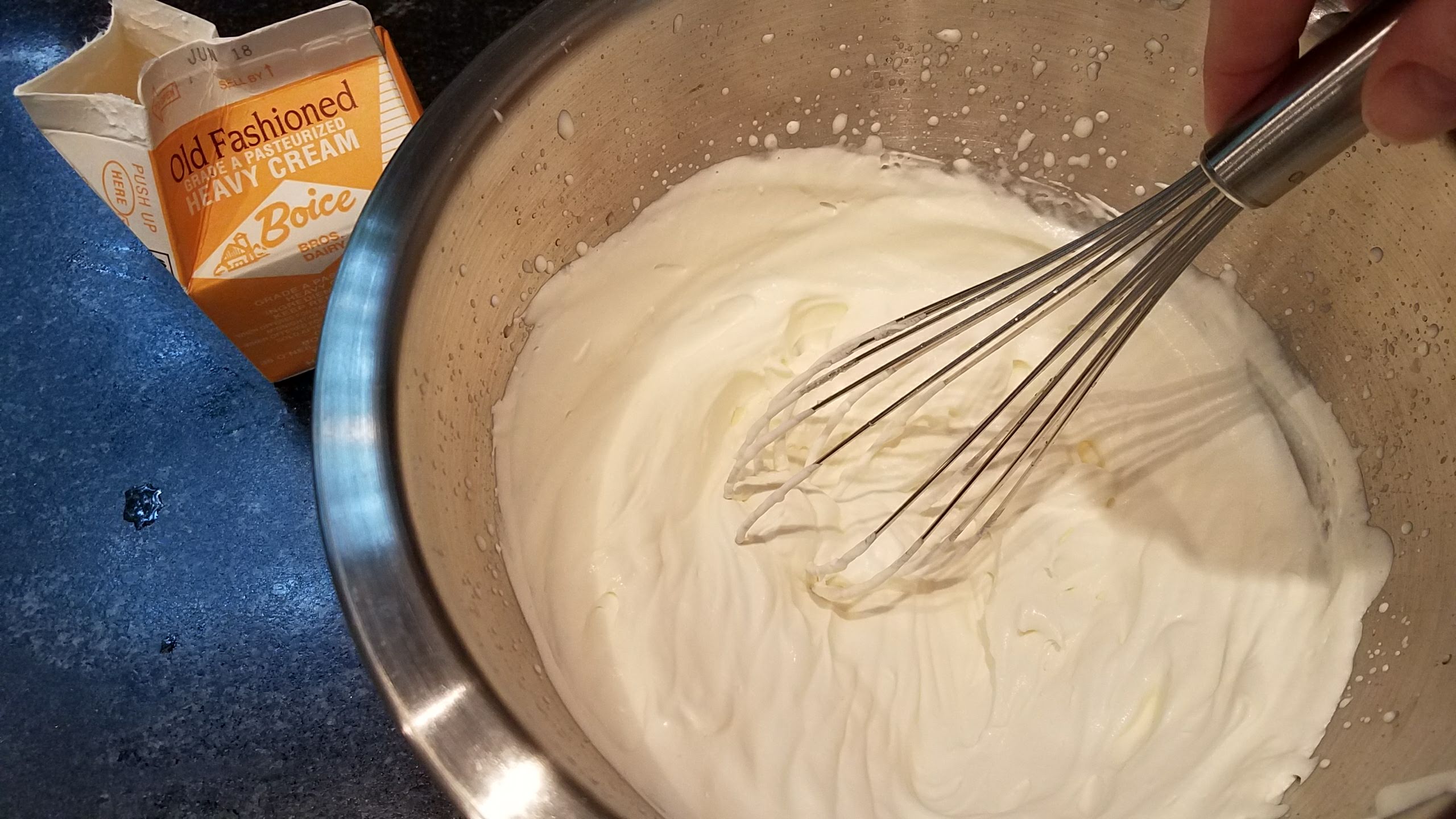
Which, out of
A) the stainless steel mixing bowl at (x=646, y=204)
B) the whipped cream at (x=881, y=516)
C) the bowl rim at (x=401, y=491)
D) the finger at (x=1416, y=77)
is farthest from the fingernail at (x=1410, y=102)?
the bowl rim at (x=401, y=491)

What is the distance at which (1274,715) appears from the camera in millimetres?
824

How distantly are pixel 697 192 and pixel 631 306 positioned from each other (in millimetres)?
142

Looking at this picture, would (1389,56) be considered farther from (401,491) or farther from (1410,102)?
(401,491)

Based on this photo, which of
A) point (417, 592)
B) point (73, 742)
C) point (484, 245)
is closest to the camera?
point (417, 592)

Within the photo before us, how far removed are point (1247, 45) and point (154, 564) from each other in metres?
1.13

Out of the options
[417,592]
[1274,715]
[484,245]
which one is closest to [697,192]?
[484,245]

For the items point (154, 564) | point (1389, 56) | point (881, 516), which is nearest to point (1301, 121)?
point (1389, 56)

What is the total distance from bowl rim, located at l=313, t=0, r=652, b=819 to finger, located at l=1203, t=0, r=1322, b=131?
508 millimetres

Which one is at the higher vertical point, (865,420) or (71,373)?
(865,420)

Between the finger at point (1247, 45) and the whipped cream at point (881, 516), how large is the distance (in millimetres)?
395

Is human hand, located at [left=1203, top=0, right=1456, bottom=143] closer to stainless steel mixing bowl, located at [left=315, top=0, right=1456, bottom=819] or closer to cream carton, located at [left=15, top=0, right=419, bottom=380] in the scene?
stainless steel mixing bowl, located at [left=315, top=0, right=1456, bottom=819]

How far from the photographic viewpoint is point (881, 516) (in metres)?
0.96

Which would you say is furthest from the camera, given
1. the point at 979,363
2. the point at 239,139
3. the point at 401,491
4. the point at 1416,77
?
the point at 979,363

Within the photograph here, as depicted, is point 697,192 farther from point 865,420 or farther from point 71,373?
point 71,373
